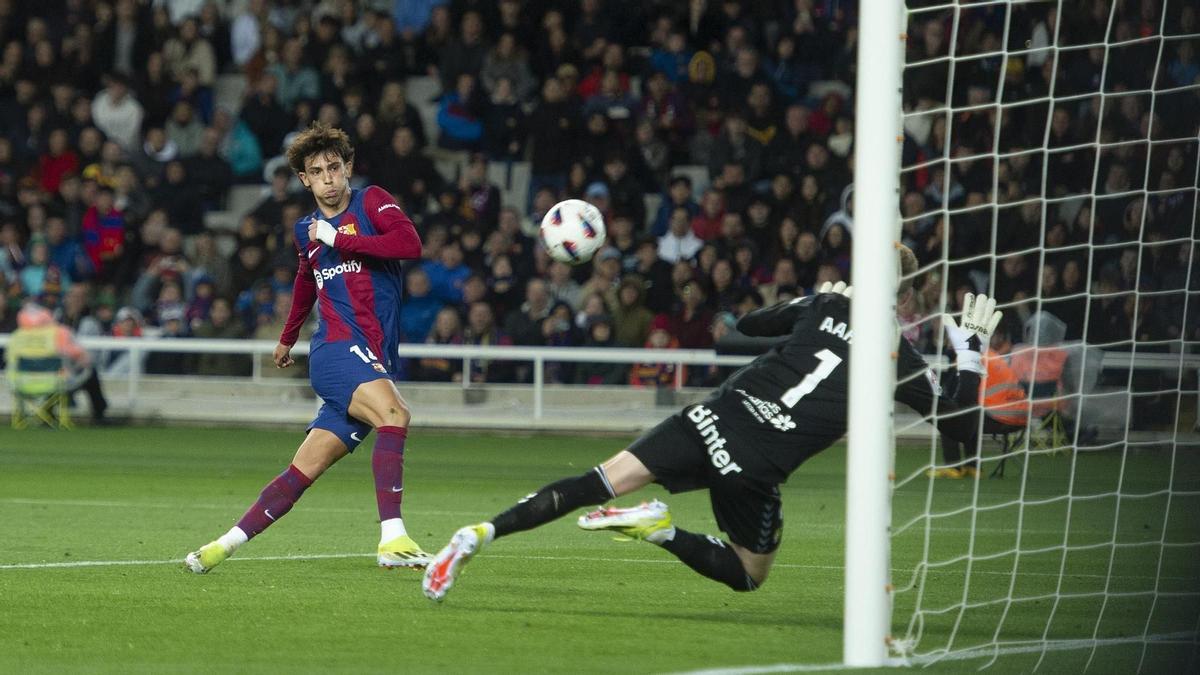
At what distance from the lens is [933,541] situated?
950 cm

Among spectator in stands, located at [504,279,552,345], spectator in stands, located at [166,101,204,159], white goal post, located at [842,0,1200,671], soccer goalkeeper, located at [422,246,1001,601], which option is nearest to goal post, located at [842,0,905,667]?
white goal post, located at [842,0,1200,671]

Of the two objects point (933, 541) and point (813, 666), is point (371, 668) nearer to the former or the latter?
point (813, 666)

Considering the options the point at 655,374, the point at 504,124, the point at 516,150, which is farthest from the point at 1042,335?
the point at 504,124

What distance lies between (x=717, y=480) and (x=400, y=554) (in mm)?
1881

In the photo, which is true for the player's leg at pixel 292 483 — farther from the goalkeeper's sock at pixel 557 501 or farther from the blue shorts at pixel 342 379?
the goalkeeper's sock at pixel 557 501

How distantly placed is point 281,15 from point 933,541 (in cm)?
1485

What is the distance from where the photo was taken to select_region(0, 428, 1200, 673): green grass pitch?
5.77m

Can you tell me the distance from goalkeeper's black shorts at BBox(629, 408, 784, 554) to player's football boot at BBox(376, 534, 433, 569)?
5.35 feet

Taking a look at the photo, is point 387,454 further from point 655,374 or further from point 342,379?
point 655,374

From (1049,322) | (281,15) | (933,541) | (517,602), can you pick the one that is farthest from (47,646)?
(281,15)

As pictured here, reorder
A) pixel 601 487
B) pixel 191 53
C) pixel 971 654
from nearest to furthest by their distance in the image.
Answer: pixel 971 654, pixel 601 487, pixel 191 53

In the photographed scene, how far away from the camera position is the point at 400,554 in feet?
25.3

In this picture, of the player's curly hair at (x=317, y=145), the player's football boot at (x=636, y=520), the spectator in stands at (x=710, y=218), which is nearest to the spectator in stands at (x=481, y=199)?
the spectator in stands at (x=710, y=218)

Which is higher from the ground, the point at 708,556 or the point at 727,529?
the point at 727,529
